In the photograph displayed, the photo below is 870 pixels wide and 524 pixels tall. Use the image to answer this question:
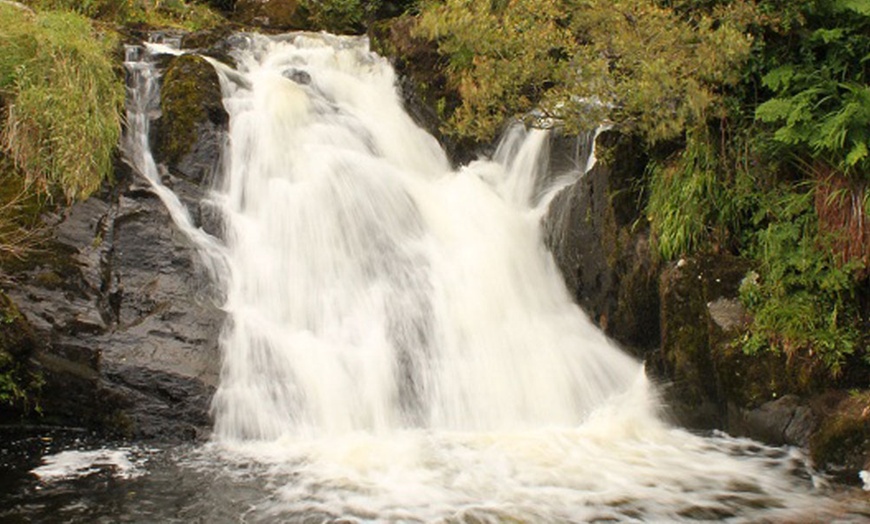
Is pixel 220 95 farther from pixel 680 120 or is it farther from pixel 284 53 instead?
pixel 680 120

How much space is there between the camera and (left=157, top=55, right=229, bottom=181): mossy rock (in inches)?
350

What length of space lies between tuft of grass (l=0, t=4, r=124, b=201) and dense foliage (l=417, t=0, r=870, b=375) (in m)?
3.91

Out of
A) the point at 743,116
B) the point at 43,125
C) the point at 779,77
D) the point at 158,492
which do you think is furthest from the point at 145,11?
the point at 779,77

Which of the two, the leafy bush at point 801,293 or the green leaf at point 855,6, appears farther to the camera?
the leafy bush at point 801,293

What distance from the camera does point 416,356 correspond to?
7410mm

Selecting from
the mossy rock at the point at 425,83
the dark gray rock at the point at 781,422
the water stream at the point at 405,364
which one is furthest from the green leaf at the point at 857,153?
the mossy rock at the point at 425,83

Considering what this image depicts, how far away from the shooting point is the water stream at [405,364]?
203 inches

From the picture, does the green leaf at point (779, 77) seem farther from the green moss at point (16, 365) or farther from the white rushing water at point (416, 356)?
the green moss at point (16, 365)

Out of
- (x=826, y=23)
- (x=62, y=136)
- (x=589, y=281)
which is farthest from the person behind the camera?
(x=589, y=281)

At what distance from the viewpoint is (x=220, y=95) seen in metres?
9.68

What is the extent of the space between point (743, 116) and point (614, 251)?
1.89 meters

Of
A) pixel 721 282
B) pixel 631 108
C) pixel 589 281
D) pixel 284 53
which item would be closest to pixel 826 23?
pixel 631 108

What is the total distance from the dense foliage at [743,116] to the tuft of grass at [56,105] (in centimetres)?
391

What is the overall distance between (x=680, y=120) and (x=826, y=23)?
4.55 feet
